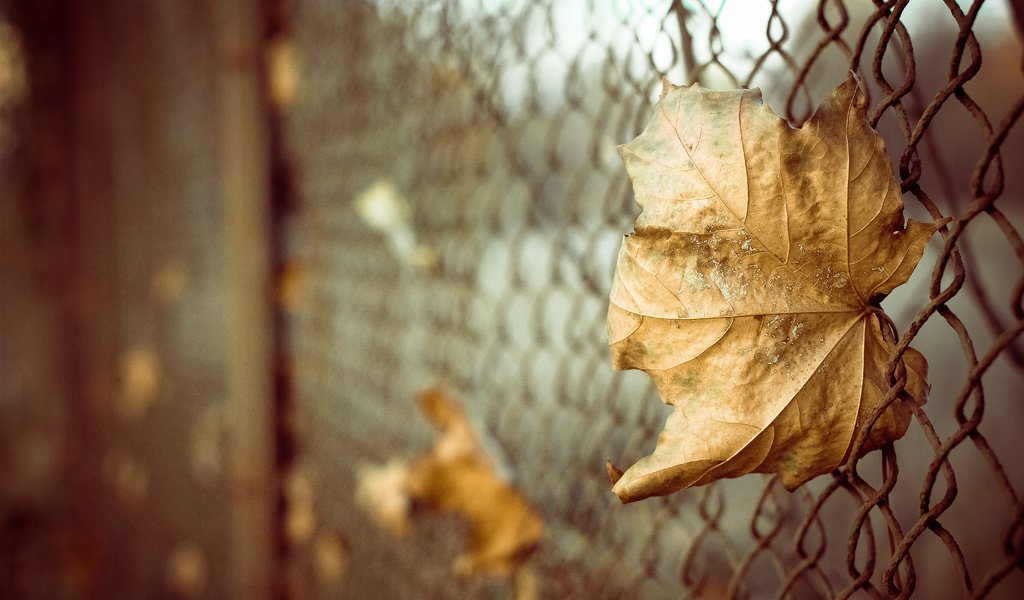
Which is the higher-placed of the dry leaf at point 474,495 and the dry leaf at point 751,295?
the dry leaf at point 751,295

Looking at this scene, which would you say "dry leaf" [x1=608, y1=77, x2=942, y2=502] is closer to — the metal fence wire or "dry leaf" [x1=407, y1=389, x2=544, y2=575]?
the metal fence wire

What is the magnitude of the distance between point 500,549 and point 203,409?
1.55m

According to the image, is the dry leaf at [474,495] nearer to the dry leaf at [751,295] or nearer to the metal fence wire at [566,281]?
the metal fence wire at [566,281]

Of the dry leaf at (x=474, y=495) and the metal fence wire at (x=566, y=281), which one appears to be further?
the dry leaf at (x=474, y=495)

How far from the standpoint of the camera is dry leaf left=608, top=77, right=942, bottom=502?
0.43m

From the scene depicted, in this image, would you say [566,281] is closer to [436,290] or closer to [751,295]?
[436,290]

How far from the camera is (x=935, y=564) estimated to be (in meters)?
1.97

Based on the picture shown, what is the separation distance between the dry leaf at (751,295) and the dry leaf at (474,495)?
0.55 metres

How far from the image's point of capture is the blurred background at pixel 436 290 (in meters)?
0.69

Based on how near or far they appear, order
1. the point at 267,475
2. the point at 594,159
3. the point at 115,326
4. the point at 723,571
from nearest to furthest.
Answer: the point at 594,159 < the point at 723,571 < the point at 267,475 < the point at 115,326

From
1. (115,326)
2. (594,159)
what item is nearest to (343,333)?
(594,159)

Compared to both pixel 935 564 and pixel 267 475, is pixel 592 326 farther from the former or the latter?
pixel 935 564

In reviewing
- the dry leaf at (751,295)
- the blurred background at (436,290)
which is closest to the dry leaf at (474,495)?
the blurred background at (436,290)

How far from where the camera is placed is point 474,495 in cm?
101
